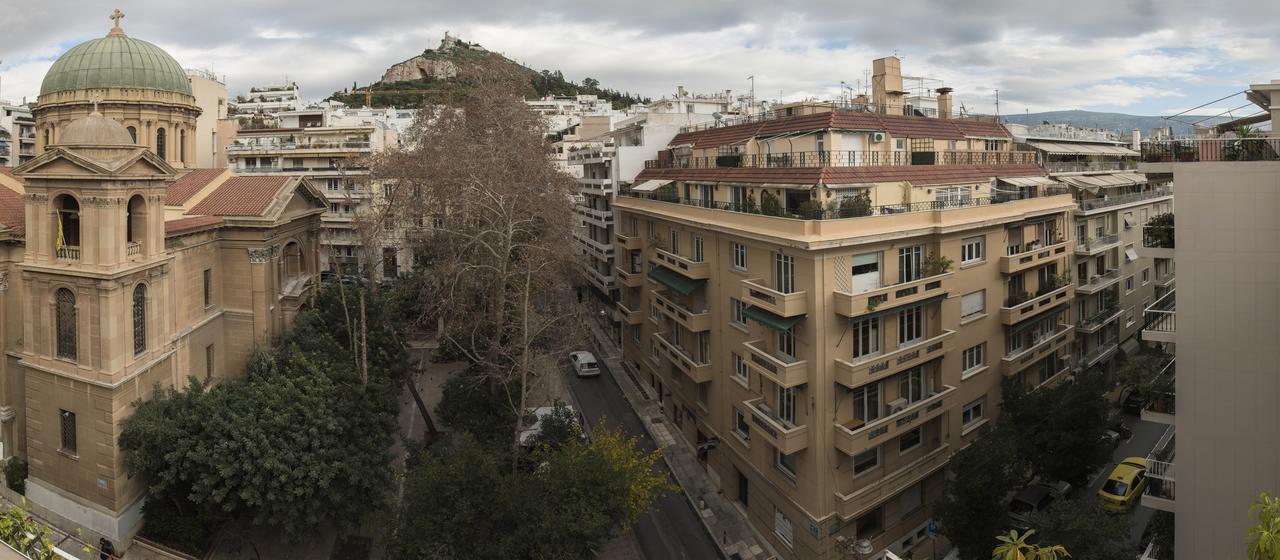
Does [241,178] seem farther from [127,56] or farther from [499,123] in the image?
[499,123]

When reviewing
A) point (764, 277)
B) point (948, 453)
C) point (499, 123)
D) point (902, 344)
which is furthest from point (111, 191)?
point (948, 453)

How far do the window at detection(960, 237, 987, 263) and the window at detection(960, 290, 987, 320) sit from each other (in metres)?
1.46

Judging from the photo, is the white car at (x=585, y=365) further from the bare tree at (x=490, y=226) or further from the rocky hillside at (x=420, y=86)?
the rocky hillside at (x=420, y=86)

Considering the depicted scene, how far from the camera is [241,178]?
120 feet

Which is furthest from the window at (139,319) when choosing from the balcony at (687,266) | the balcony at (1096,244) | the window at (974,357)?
the balcony at (1096,244)

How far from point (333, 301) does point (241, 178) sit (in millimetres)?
7990

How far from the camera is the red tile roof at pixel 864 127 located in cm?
3061

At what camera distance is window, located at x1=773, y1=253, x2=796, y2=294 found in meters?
25.6

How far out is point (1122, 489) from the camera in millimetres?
29344

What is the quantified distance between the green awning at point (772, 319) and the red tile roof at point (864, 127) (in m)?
8.92

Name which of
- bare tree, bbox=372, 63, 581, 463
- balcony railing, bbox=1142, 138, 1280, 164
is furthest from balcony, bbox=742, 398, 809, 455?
balcony railing, bbox=1142, 138, 1280, 164

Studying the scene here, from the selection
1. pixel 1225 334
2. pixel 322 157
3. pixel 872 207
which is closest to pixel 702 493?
pixel 872 207

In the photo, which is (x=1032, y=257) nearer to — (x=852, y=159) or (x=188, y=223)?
(x=852, y=159)

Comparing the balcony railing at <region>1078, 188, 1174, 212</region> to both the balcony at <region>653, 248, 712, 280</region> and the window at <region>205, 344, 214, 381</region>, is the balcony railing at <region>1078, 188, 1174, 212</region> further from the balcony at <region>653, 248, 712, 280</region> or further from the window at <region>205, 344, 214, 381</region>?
the window at <region>205, 344, 214, 381</region>
